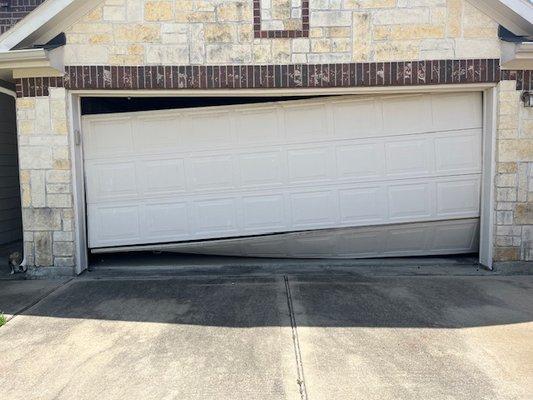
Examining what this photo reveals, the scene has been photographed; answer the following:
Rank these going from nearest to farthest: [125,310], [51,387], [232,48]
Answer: [51,387]
[125,310]
[232,48]

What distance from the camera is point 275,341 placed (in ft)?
13.1

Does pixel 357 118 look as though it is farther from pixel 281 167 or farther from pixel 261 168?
pixel 261 168

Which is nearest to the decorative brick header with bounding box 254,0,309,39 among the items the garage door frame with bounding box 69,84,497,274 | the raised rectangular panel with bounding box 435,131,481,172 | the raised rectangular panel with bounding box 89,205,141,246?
the garage door frame with bounding box 69,84,497,274

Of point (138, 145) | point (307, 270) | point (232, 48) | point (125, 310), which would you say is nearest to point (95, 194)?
point (138, 145)

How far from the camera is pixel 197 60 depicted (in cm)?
613

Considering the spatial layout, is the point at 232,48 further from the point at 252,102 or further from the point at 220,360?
the point at 220,360

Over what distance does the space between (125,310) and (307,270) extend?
267 centimetres

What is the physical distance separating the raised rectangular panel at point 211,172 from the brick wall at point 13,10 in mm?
4219

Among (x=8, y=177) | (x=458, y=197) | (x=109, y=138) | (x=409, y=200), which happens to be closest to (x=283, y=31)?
(x=109, y=138)

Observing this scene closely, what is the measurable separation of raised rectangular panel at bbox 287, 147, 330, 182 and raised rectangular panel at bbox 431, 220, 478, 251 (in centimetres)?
201

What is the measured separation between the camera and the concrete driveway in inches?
129

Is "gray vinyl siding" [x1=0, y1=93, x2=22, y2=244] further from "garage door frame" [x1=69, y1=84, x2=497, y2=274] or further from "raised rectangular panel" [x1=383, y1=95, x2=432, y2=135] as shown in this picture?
"raised rectangular panel" [x1=383, y1=95, x2=432, y2=135]

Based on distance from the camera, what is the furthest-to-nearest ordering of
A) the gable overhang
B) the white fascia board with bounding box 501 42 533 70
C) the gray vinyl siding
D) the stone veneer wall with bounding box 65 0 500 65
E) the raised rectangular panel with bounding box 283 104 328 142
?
the gray vinyl siding
the raised rectangular panel with bounding box 283 104 328 142
the stone veneer wall with bounding box 65 0 500 65
the white fascia board with bounding box 501 42 533 70
the gable overhang

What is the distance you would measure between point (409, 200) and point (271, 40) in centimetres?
313
